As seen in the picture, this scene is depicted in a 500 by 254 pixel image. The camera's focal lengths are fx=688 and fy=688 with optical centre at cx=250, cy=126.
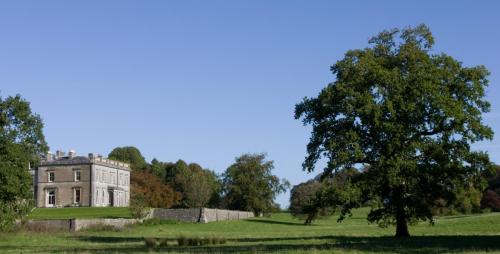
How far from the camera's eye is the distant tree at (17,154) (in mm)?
48156

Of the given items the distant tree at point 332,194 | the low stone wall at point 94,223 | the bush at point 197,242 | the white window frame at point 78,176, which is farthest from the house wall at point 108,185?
the bush at point 197,242

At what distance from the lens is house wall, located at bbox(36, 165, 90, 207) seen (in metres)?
113

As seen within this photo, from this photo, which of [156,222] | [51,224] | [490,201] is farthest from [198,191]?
[51,224]

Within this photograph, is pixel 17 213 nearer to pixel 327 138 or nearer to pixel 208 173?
pixel 327 138

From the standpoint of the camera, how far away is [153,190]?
423ft

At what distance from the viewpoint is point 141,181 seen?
133m

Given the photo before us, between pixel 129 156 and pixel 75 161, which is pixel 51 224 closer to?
pixel 75 161

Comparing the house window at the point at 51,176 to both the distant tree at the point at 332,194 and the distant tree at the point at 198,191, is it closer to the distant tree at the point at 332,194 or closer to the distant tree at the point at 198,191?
the distant tree at the point at 198,191

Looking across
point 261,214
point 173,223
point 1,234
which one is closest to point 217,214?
point 173,223

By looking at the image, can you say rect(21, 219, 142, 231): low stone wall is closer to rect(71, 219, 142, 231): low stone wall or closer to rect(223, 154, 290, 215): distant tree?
rect(71, 219, 142, 231): low stone wall

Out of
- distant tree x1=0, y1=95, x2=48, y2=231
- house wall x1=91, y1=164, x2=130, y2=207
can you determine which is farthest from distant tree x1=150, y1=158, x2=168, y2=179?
distant tree x1=0, y1=95, x2=48, y2=231

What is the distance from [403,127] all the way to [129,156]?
421 feet

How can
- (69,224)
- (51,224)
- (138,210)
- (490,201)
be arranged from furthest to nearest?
(490,201), (138,210), (69,224), (51,224)

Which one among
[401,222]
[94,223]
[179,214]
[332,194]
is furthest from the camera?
[179,214]
